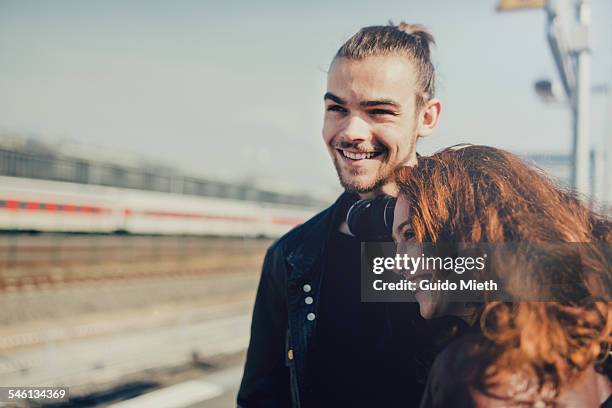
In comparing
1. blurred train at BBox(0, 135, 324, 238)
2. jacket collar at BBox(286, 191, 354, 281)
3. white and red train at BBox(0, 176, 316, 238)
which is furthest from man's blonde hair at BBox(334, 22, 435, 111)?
white and red train at BBox(0, 176, 316, 238)

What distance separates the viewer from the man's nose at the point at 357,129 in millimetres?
1897

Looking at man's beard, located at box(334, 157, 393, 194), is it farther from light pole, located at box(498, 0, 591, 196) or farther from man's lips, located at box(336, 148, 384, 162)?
light pole, located at box(498, 0, 591, 196)

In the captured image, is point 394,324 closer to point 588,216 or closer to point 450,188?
point 450,188

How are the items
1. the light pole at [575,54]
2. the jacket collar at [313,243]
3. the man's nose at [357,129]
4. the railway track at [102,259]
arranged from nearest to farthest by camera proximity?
the man's nose at [357,129]
the jacket collar at [313,243]
the light pole at [575,54]
the railway track at [102,259]

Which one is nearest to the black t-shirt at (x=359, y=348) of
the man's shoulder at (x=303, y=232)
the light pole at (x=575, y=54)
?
the man's shoulder at (x=303, y=232)

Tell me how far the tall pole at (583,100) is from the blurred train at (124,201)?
9208mm

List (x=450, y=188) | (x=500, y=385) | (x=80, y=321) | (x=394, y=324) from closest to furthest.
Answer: (x=500, y=385), (x=450, y=188), (x=394, y=324), (x=80, y=321)

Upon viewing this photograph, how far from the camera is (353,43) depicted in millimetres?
1986

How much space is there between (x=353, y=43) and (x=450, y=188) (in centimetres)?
62

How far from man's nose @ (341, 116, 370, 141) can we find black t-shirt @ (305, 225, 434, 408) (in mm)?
342

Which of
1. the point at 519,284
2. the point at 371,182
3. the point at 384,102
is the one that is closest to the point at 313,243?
the point at 371,182

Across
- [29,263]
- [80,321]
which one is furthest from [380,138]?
[29,263]

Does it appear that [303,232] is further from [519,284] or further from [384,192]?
[519,284]

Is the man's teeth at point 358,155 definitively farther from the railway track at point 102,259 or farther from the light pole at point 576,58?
the railway track at point 102,259
